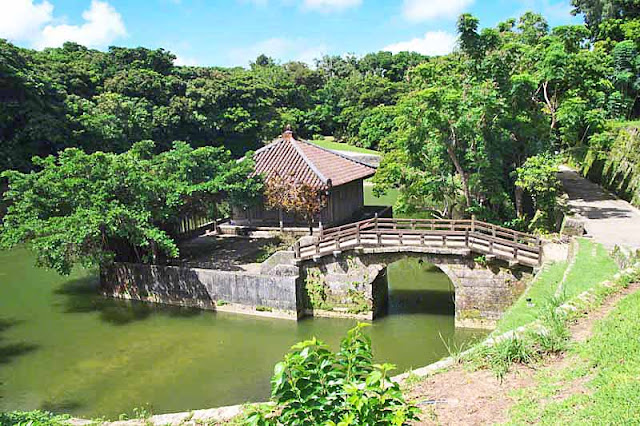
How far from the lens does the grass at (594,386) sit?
6.14 m

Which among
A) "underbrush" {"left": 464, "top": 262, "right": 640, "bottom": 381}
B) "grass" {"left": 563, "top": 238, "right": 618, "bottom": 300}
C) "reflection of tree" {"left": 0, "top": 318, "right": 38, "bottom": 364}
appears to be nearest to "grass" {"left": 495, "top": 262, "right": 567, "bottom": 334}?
"grass" {"left": 563, "top": 238, "right": 618, "bottom": 300}

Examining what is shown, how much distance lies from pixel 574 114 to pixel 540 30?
6.53 m

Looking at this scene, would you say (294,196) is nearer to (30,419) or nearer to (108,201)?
(108,201)

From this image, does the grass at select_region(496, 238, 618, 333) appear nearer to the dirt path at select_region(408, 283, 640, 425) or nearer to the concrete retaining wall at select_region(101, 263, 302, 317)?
the dirt path at select_region(408, 283, 640, 425)

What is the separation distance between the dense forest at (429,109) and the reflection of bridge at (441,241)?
99.2 inches

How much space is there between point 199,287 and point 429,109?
35.0 feet

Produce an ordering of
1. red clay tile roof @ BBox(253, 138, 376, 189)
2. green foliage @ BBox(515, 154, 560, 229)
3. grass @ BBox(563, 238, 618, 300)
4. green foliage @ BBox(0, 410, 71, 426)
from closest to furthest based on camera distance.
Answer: green foliage @ BBox(0, 410, 71, 426)
grass @ BBox(563, 238, 618, 300)
green foliage @ BBox(515, 154, 560, 229)
red clay tile roof @ BBox(253, 138, 376, 189)

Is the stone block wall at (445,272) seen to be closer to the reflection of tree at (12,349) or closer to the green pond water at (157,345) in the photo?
the green pond water at (157,345)

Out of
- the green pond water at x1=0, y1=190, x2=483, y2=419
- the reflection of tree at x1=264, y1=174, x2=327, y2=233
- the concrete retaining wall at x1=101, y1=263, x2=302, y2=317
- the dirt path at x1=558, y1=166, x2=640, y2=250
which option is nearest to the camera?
the green pond water at x1=0, y1=190, x2=483, y2=419

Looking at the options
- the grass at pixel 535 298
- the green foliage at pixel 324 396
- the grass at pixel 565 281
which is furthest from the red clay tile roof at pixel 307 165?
the green foliage at pixel 324 396

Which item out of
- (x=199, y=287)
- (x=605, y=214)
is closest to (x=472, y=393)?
(x=199, y=287)

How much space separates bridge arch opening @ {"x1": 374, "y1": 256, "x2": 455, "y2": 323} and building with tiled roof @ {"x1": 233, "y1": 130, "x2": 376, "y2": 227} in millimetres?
4115

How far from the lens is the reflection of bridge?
53.3ft

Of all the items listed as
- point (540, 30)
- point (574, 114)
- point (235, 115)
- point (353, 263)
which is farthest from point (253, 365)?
point (235, 115)
